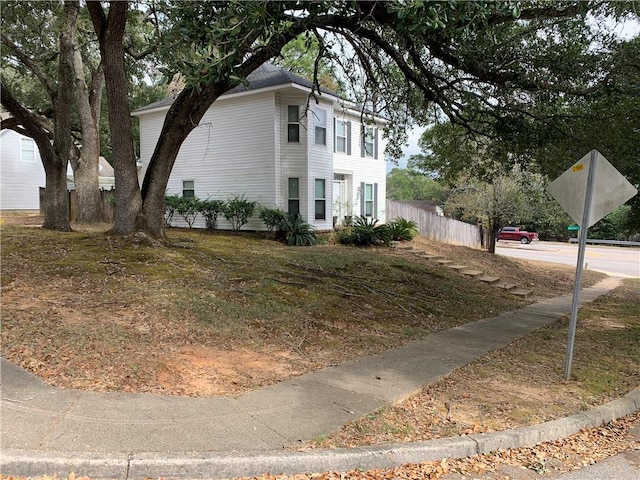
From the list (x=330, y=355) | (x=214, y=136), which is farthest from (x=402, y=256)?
(x=330, y=355)

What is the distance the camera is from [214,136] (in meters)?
19.1

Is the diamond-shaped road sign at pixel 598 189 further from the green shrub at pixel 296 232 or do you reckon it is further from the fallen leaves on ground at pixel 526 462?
the green shrub at pixel 296 232

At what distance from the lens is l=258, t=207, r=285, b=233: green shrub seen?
1678cm

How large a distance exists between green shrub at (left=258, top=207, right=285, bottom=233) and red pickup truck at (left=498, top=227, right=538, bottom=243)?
110 ft

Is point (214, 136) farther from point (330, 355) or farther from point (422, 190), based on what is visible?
point (422, 190)

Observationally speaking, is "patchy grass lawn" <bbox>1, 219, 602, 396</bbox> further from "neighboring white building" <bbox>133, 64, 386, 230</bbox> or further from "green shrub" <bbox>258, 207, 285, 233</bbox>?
"neighboring white building" <bbox>133, 64, 386, 230</bbox>

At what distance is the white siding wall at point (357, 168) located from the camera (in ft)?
67.6

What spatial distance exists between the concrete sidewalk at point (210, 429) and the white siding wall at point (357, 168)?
1589cm

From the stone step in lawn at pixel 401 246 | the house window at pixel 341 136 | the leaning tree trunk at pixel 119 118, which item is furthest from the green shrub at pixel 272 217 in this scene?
the leaning tree trunk at pixel 119 118

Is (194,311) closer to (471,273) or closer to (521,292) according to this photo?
(521,292)

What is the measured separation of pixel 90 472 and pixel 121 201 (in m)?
7.54

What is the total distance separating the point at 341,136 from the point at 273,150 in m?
4.21

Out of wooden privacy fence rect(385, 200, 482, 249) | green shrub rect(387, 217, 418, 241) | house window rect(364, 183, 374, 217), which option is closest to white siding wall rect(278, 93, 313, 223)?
green shrub rect(387, 217, 418, 241)

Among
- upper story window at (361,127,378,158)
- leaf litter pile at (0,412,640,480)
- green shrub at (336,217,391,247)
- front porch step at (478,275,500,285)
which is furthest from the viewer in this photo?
upper story window at (361,127,378,158)
